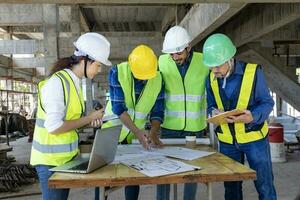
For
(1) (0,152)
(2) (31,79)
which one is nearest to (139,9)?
(1) (0,152)

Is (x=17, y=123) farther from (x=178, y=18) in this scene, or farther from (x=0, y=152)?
(x=178, y=18)

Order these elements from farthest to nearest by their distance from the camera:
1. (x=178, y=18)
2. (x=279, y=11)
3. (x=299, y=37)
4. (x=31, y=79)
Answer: (x=31, y=79), (x=178, y=18), (x=299, y=37), (x=279, y=11)

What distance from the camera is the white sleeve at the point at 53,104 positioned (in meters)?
2.77

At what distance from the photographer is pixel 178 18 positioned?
12.2 m

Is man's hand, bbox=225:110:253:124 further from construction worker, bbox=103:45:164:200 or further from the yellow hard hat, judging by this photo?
the yellow hard hat

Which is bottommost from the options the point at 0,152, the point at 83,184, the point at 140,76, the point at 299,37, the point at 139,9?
the point at 0,152

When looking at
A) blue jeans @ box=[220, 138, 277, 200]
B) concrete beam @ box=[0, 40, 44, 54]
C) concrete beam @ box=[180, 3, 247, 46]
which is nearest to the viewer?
blue jeans @ box=[220, 138, 277, 200]

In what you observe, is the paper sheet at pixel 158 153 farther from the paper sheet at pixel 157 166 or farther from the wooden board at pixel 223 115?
the wooden board at pixel 223 115

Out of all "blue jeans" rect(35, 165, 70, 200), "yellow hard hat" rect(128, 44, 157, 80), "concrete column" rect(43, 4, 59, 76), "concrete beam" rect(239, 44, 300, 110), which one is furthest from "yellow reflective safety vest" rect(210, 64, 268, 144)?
"concrete column" rect(43, 4, 59, 76)

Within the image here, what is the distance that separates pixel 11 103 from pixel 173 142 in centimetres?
2128

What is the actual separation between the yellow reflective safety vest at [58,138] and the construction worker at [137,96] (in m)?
0.88

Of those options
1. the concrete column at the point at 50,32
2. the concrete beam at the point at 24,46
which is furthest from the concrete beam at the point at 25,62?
the concrete column at the point at 50,32

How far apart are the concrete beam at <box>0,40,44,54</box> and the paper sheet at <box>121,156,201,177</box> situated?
1189 cm

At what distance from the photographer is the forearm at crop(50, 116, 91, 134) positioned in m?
2.81
